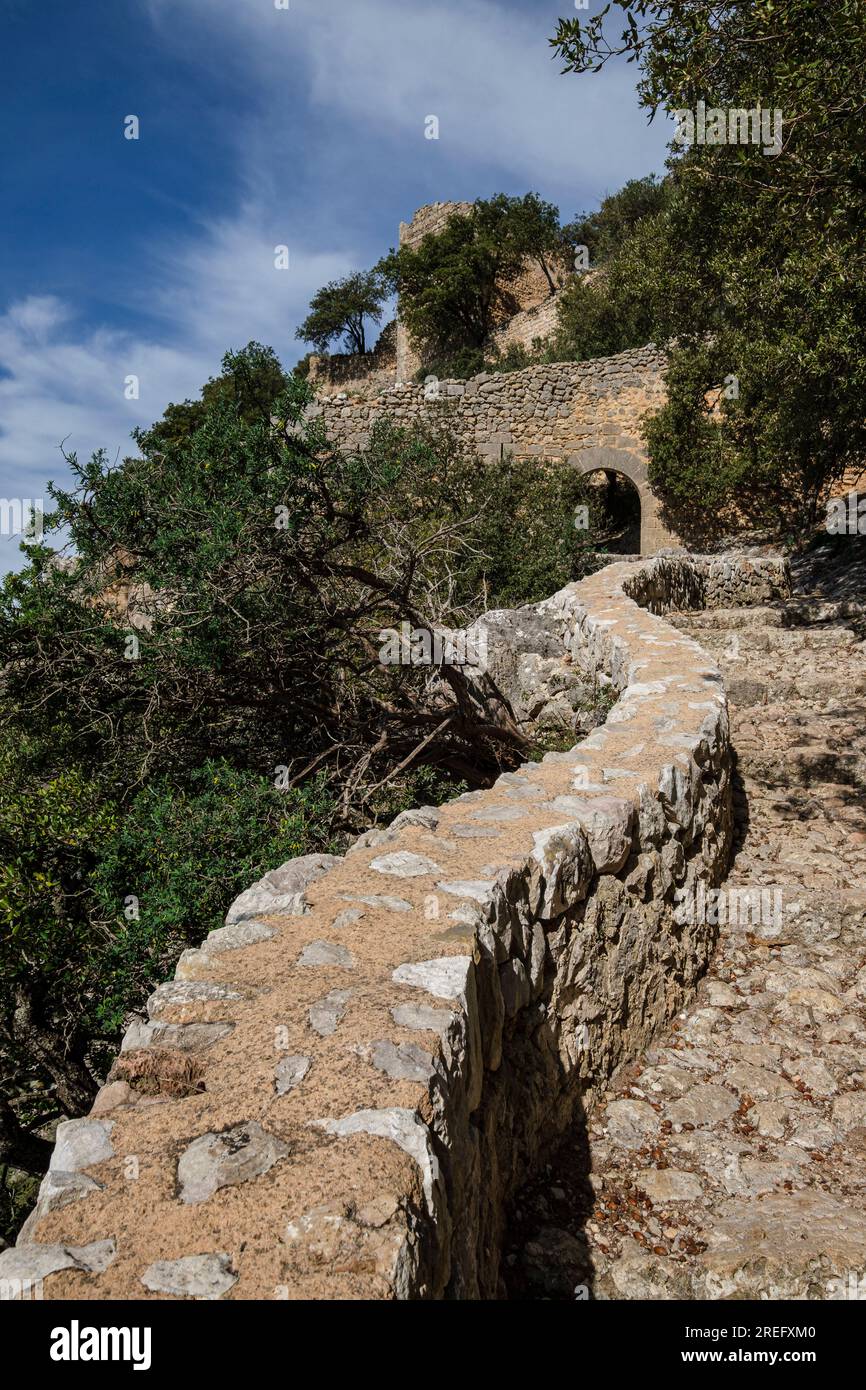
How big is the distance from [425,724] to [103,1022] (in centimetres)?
295

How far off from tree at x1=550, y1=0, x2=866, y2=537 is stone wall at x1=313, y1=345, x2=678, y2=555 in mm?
2870

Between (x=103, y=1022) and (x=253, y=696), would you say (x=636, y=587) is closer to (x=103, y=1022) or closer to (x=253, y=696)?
(x=253, y=696)

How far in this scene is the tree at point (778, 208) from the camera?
15.8 feet

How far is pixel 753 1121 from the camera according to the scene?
331 centimetres

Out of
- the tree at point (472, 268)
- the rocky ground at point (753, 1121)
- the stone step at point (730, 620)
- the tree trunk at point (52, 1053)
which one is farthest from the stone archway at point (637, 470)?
the tree trunk at point (52, 1053)

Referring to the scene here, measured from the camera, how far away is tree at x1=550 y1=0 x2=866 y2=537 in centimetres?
482

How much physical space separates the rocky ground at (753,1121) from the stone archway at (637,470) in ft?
36.5

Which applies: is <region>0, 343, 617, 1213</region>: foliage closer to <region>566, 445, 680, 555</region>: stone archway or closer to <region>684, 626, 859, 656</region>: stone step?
<region>684, 626, 859, 656</region>: stone step

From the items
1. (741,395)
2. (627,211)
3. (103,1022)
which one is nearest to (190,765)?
(103,1022)

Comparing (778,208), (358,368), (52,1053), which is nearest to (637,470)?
(778,208)

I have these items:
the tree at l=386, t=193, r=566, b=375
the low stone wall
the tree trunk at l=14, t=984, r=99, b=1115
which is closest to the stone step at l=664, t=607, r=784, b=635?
the low stone wall

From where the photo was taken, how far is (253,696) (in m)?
5.93

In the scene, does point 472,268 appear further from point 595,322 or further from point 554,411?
point 554,411
